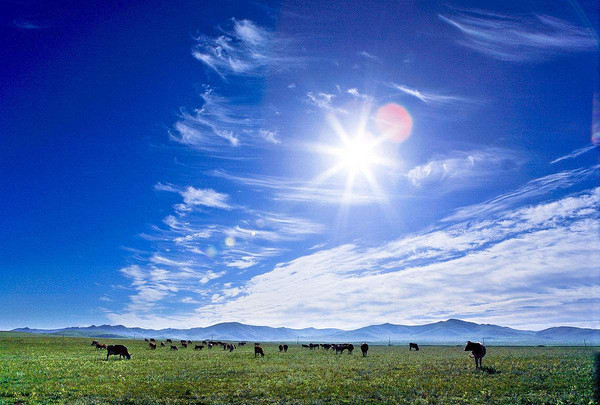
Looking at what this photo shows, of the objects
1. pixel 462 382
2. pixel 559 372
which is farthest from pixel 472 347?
pixel 462 382

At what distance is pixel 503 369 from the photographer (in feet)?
107

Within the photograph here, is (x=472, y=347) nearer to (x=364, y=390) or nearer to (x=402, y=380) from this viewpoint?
(x=402, y=380)

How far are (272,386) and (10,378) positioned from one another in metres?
18.5

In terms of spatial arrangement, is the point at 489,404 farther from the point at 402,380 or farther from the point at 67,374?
the point at 67,374

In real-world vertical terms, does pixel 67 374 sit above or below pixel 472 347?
below

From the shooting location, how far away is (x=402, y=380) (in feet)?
88.2

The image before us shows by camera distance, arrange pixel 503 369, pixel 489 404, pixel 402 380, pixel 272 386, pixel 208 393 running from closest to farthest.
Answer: pixel 489 404 < pixel 208 393 < pixel 272 386 < pixel 402 380 < pixel 503 369

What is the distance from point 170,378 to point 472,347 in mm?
27206

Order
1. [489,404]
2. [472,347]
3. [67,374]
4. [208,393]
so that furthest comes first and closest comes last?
[472,347] < [67,374] < [208,393] < [489,404]

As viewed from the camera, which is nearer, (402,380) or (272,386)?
(272,386)

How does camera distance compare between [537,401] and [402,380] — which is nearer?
[537,401]

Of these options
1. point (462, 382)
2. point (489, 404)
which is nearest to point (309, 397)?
point (489, 404)

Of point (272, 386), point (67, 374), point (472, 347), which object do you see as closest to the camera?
point (272, 386)

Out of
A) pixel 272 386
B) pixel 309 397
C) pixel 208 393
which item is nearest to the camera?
pixel 309 397
